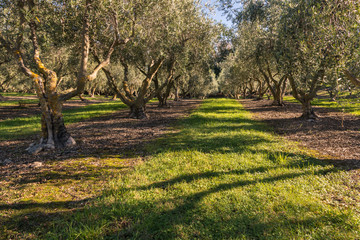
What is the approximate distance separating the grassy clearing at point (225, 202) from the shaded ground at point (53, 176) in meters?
0.58

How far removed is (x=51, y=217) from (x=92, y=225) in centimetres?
116

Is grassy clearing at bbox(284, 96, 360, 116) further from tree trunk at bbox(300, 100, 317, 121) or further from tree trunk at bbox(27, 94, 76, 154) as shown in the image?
tree trunk at bbox(27, 94, 76, 154)

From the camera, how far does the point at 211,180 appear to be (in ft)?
20.8

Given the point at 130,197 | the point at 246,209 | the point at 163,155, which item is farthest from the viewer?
the point at 163,155

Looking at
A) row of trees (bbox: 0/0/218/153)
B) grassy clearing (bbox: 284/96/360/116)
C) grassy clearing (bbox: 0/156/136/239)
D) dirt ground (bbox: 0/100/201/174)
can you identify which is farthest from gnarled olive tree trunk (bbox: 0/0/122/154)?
grassy clearing (bbox: 284/96/360/116)

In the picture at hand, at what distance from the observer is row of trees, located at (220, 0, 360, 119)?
6.99 m

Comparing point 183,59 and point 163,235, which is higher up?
point 183,59

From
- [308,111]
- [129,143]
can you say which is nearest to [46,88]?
[129,143]

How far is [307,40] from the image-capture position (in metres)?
9.50

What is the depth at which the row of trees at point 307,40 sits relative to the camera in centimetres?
699

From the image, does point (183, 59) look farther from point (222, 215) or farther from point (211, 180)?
point (222, 215)

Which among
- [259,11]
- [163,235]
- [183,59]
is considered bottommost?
[163,235]

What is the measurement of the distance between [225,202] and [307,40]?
29.2 ft

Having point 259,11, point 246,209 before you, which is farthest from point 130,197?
point 259,11
